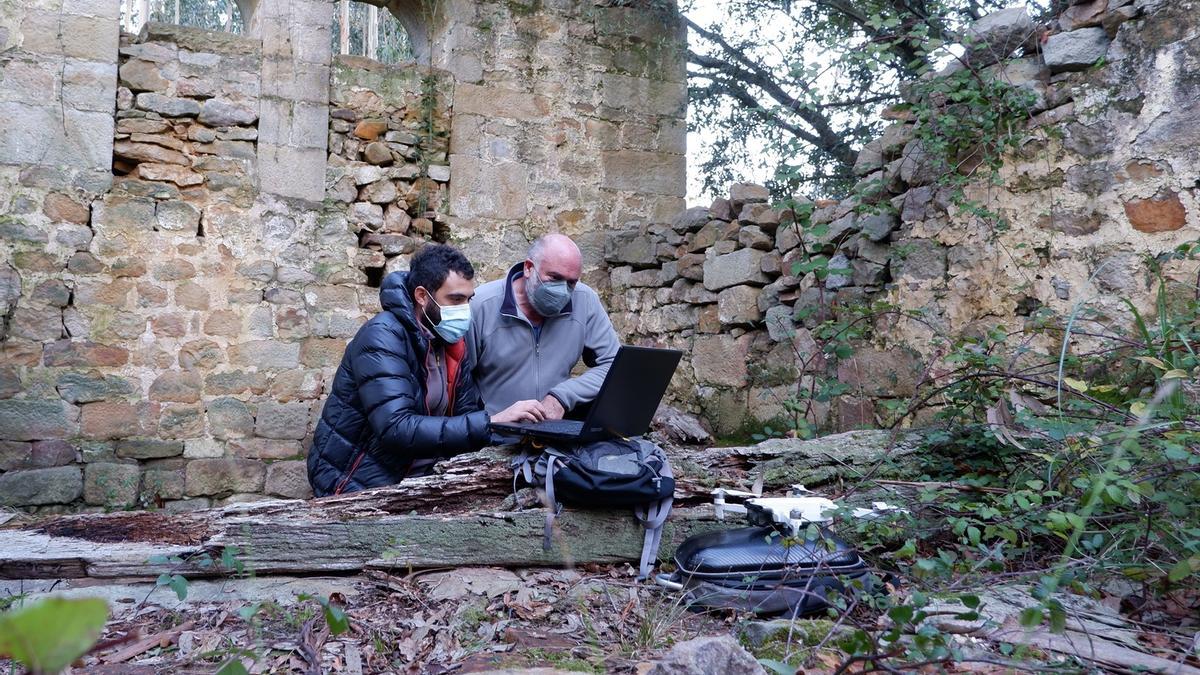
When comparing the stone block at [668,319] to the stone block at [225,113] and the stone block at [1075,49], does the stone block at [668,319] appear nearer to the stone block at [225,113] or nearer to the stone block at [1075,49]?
the stone block at [1075,49]

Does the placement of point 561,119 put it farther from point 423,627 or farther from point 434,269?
point 423,627

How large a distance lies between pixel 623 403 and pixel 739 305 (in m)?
2.04

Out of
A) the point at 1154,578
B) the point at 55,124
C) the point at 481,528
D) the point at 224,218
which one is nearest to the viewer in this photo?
the point at 1154,578

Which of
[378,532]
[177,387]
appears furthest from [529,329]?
[177,387]

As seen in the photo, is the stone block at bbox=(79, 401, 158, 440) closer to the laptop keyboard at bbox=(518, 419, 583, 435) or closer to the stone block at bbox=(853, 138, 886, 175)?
the laptop keyboard at bbox=(518, 419, 583, 435)

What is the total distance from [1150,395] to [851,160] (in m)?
4.94

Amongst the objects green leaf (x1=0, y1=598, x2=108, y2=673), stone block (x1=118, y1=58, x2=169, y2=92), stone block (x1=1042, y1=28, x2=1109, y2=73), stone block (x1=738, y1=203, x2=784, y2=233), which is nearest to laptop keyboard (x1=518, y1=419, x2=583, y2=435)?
stone block (x1=738, y1=203, x2=784, y2=233)

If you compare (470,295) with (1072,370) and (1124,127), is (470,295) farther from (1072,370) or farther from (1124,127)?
(1124,127)

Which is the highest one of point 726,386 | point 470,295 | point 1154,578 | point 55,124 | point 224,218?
point 55,124

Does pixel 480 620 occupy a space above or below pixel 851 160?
below

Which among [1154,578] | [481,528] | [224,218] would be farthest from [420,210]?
[1154,578]

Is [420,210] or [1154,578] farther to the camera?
[420,210]

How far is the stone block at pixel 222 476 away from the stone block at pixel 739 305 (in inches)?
105

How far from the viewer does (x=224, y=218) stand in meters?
5.46
